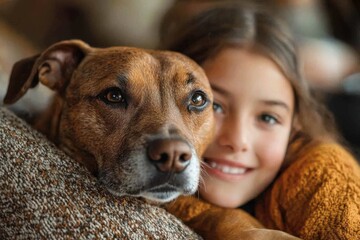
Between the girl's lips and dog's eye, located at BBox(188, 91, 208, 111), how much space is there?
33 cm

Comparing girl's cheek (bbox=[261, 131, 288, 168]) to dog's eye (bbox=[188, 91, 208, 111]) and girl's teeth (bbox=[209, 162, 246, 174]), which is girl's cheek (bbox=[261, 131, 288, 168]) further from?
dog's eye (bbox=[188, 91, 208, 111])

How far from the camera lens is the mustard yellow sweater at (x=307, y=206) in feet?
5.67

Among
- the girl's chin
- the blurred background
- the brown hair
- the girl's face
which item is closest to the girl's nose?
the girl's face

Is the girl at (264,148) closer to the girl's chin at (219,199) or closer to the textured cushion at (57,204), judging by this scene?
the girl's chin at (219,199)

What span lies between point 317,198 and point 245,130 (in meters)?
0.49

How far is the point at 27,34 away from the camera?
431 centimetres

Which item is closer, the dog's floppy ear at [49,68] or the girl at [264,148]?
the girl at [264,148]

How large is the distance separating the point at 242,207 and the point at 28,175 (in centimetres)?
120

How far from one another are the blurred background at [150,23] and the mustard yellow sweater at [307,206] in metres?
1.96

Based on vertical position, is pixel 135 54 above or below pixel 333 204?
above

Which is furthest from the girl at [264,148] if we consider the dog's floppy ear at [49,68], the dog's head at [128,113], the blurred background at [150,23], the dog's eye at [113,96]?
the blurred background at [150,23]

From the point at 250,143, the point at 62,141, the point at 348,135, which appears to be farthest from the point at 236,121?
the point at 348,135

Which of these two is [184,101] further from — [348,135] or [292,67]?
[348,135]

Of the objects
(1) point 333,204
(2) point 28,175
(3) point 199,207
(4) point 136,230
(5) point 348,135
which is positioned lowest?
(5) point 348,135
